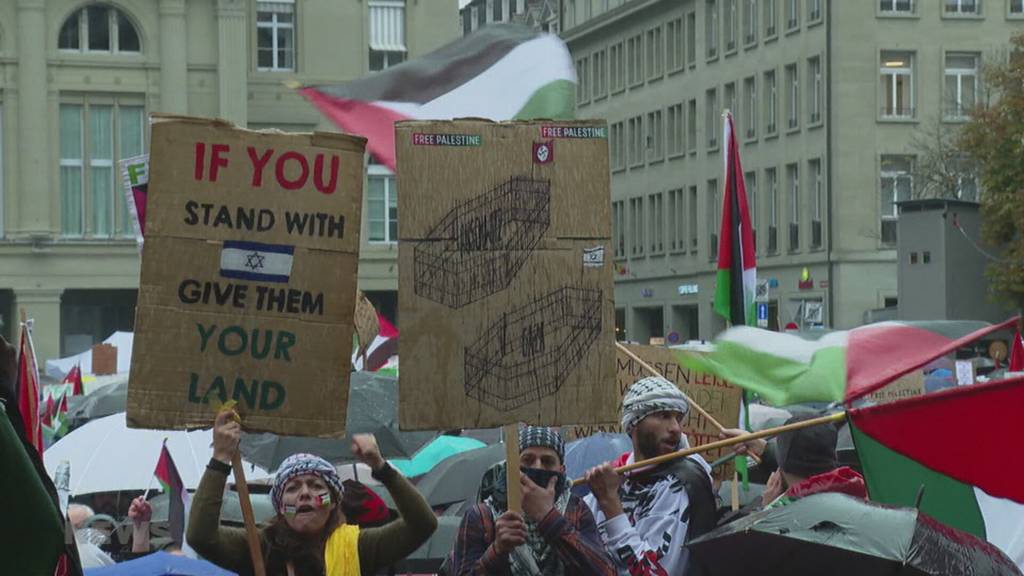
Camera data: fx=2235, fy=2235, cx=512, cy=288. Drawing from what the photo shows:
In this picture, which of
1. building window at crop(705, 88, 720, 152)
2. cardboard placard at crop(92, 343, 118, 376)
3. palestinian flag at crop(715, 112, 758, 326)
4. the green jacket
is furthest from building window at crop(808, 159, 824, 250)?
the green jacket

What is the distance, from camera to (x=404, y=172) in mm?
6562

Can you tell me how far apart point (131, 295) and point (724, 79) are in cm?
1980

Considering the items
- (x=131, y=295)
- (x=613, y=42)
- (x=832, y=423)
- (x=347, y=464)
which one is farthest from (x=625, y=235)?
(x=832, y=423)

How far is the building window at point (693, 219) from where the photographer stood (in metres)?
70.0

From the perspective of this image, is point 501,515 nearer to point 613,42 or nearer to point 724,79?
point 724,79

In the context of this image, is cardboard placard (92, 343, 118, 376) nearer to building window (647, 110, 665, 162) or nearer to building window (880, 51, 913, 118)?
building window (880, 51, 913, 118)

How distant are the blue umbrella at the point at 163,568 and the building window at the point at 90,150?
48.1m

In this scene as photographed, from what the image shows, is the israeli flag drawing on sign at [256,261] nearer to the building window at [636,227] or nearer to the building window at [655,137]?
the building window at [655,137]

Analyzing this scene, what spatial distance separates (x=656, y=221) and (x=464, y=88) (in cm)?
6514

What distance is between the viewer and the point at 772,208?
64312 mm

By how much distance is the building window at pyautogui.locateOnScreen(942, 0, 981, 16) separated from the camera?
60062 mm

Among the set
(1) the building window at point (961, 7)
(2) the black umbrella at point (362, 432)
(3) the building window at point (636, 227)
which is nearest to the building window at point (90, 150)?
(1) the building window at point (961, 7)

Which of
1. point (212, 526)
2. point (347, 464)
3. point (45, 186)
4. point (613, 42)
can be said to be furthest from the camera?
point (613, 42)

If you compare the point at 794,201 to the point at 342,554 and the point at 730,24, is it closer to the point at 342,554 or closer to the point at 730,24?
the point at 730,24
